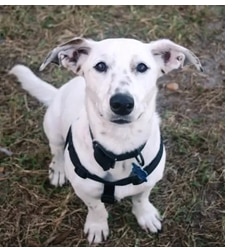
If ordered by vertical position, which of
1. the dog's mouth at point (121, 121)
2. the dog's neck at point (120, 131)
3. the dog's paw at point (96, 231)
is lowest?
the dog's paw at point (96, 231)

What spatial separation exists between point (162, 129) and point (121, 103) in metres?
1.75

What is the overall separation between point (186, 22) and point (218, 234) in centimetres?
218

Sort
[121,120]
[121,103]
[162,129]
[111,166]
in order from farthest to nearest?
[162,129], [111,166], [121,120], [121,103]

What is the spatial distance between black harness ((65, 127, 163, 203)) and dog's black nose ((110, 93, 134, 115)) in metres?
0.45

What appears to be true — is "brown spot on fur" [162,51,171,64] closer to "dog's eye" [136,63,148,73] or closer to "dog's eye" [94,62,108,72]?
"dog's eye" [136,63,148,73]

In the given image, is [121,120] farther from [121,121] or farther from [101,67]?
[101,67]

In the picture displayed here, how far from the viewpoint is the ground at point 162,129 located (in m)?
3.83

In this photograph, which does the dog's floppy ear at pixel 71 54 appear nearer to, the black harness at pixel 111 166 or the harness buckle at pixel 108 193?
the black harness at pixel 111 166

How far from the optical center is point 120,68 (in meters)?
2.81

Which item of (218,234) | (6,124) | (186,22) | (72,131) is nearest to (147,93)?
(72,131)

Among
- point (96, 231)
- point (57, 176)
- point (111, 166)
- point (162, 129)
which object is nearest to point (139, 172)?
point (111, 166)

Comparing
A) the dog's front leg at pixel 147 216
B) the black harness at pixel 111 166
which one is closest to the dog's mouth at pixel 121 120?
the black harness at pixel 111 166

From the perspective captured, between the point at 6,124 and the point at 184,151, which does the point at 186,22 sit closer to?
the point at 184,151

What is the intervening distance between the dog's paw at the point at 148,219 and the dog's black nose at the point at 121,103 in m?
1.21
